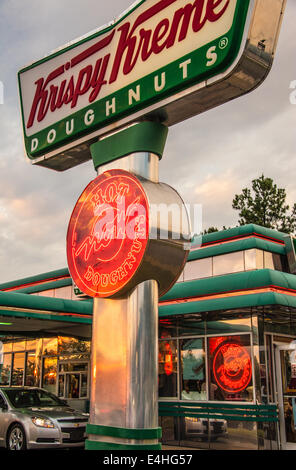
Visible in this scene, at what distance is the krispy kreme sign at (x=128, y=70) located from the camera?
6.31 meters

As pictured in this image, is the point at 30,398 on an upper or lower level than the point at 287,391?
lower

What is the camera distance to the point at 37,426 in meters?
12.1

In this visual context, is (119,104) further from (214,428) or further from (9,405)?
(214,428)

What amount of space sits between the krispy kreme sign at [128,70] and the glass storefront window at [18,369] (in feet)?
53.2

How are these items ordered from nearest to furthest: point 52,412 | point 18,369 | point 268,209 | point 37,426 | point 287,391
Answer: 1. point 37,426
2. point 52,412
3. point 287,391
4. point 18,369
5. point 268,209

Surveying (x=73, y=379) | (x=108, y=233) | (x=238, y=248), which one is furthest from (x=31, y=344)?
(x=108, y=233)

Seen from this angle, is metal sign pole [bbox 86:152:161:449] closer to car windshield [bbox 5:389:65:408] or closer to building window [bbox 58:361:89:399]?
car windshield [bbox 5:389:65:408]

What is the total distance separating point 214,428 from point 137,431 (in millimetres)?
8760

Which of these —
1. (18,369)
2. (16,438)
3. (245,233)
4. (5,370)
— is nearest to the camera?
(16,438)

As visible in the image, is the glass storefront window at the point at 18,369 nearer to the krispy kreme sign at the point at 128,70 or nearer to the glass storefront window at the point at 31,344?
the glass storefront window at the point at 31,344

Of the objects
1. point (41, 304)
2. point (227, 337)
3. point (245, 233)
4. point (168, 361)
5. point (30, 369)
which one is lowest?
point (168, 361)

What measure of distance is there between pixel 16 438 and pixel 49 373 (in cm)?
898

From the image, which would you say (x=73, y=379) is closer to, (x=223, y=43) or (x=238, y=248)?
(x=238, y=248)
